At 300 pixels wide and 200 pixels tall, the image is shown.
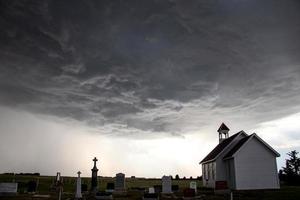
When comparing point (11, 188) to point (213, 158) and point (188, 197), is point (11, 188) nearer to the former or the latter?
point (188, 197)

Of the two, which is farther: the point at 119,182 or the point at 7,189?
the point at 119,182

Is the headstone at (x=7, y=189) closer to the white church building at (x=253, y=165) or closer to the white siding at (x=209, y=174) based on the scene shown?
the white church building at (x=253, y=165)

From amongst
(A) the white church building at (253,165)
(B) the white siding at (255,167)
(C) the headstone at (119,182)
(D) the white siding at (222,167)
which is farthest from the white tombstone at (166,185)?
(D) the white siding at (222,167)

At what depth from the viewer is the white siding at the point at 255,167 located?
3481 cm

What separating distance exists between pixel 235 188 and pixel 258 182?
8.47 feet

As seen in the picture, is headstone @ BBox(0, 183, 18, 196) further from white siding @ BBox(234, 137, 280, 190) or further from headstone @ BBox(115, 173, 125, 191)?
white siding @ BBox(234, 137, 280, 190)

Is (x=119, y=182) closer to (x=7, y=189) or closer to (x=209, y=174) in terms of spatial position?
(x=7, y=189)

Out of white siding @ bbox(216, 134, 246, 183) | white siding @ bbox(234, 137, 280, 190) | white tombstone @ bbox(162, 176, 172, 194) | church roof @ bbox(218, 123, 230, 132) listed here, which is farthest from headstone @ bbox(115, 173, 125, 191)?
Answer: church roof @ bbox(218, 123, 230, 132)

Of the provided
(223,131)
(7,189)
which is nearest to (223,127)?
(223,131)

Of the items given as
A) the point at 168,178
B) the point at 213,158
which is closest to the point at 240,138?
the point at 213,158

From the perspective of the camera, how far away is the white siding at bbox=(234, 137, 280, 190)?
34.8 meters

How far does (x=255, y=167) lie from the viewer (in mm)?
35219

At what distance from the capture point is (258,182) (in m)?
34.8

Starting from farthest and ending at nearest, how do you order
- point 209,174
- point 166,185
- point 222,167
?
1. point 209,174
2. point 222,167
3. point 166,185
